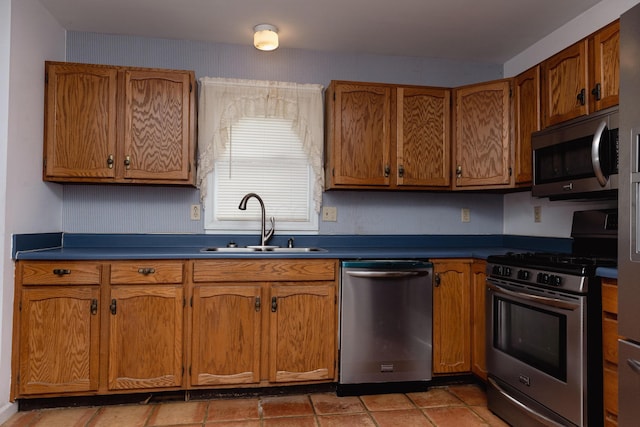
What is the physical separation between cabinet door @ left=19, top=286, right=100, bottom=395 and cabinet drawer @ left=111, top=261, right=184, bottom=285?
Answer: 0.15 m

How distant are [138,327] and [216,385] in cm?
55

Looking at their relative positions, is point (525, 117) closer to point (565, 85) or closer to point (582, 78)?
point (565, 85)

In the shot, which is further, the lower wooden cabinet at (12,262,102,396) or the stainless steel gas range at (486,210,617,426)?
the lower wooden cabinet at (12,262,102,396)

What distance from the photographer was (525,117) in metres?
2.82

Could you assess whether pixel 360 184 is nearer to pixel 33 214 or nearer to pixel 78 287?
pixel 78 287

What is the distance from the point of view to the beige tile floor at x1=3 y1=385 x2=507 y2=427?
2297 millimetres

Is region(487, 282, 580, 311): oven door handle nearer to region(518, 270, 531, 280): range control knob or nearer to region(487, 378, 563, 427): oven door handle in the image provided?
region(518, 270, 531, 280): range control knob

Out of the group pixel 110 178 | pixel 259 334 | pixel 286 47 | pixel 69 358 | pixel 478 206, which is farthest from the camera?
pixel 478 206

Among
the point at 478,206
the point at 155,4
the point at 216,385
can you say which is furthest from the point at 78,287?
the point at 478,206

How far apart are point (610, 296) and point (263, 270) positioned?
5.62 feet

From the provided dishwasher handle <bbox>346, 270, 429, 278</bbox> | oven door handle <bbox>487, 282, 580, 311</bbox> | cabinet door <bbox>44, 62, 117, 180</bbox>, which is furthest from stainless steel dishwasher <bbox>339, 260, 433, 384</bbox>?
cabinet door <bbox>44, 62, 117, 180</bbox>

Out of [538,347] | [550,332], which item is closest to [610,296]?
[550,332]

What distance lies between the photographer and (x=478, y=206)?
3.48 m

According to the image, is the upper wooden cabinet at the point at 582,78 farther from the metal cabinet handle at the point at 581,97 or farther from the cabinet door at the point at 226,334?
the cabinet door at the point at 226,334
